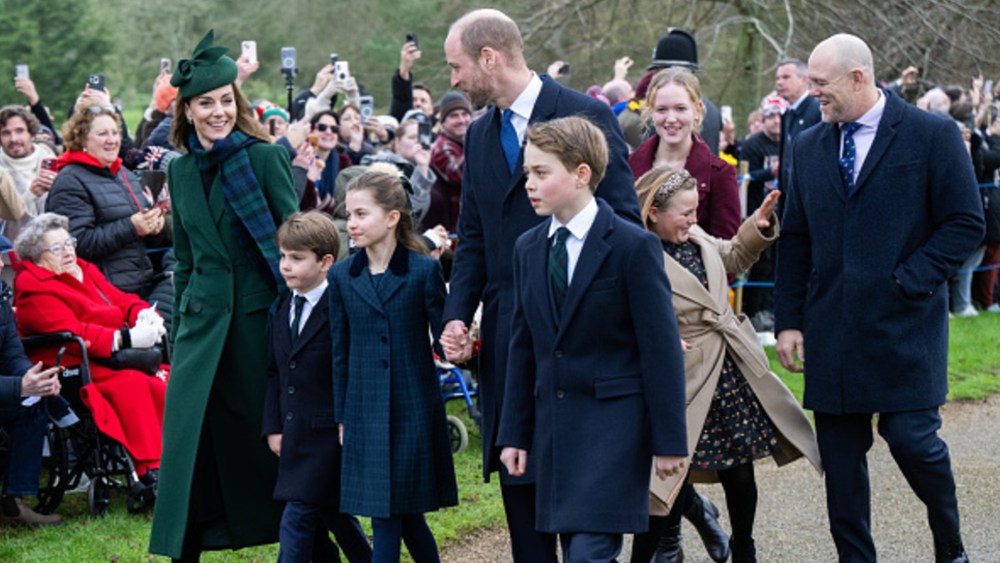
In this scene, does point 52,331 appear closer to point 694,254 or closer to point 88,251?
point 88,251

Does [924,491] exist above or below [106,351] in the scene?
below

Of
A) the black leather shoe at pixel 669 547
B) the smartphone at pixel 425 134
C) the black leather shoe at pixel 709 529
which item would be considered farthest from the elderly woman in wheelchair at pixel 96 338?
the smartphone at pixel 425 134

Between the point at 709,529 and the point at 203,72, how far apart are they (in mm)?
2836

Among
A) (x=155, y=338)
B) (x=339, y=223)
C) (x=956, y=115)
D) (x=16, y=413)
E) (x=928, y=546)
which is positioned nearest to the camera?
(x=928, y=546)

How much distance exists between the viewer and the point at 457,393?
9.50 m

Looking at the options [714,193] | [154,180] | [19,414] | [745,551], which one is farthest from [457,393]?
[745,551]

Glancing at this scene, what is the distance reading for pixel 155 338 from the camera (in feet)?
25.3

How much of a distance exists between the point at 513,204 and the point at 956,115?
10400 mm

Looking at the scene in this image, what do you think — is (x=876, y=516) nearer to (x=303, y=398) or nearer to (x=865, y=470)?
(x=865, y=470)

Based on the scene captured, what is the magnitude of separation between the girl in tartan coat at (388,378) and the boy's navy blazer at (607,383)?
0.91 m

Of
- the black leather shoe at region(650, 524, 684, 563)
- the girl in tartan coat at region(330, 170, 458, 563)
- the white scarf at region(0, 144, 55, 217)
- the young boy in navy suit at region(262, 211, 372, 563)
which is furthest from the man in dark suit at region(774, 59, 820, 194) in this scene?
the white scarf at region(0, 144, 55, 217)

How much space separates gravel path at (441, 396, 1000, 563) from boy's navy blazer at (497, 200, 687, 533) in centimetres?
203

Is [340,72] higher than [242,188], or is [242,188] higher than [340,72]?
[340,72]

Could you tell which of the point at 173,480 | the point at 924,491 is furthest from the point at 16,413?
the point at 924,491
